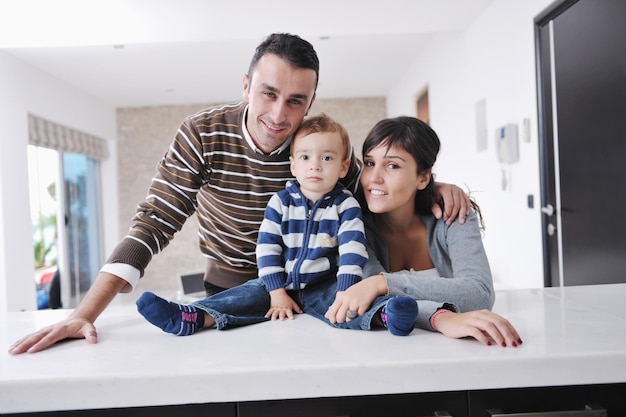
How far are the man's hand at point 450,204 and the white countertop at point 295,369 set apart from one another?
39cm

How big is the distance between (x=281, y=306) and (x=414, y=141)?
50 centimetres


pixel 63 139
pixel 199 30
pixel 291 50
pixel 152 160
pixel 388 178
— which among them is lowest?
pixel 388 178

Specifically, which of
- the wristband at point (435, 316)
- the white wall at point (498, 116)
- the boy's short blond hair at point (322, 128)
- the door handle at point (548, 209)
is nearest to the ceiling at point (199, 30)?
the white wall at point (498, 116)

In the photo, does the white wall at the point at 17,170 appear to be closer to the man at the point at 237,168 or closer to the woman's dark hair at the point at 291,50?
the man at the point at 237,168

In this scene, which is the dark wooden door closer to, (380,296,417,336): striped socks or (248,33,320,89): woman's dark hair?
(248,33,320,89): woman's dark hair

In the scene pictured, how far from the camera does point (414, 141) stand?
1302mm

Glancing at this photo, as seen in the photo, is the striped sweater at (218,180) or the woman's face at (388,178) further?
the striped sweater at (218,180)

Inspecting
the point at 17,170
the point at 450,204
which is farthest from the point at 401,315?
the point at 17,170

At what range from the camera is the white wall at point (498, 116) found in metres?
3.34

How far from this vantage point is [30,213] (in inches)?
214

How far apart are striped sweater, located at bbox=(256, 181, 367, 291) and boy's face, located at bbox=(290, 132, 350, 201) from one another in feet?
0.08

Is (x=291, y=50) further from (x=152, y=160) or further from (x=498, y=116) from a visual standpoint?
(x=152, y=160)

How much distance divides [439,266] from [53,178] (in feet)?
21.2

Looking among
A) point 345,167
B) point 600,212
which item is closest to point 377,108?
point 600,212
